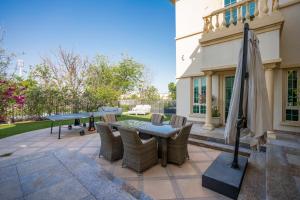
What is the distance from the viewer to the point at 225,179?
8.86 feet

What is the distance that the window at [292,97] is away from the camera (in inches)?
221

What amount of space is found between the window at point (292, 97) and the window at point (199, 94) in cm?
327

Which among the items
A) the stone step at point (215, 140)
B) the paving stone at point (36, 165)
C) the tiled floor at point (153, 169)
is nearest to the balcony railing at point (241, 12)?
the stone step at point (215, 140)

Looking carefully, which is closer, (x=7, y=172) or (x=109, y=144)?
(x=7, y=172)

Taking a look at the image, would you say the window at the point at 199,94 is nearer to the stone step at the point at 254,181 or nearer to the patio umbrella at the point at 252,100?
the stone step at the point at 254,181

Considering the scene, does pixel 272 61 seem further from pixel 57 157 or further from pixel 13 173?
pixel 13 173

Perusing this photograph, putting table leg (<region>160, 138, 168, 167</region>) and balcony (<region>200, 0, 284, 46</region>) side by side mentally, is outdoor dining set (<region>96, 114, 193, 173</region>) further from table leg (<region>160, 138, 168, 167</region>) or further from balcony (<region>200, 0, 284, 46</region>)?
balcony (<region>200, 0, 284, 46</region>)

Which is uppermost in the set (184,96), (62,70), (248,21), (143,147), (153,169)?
(62,70)

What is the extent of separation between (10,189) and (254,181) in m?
4.58

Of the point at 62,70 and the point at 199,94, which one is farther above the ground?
the point at 62,70

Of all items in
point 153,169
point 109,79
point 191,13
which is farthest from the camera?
point 109,79

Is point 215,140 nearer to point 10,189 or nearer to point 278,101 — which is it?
point 278,101

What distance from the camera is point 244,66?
2.75m

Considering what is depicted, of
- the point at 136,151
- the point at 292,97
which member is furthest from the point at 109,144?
the point at 292,97
